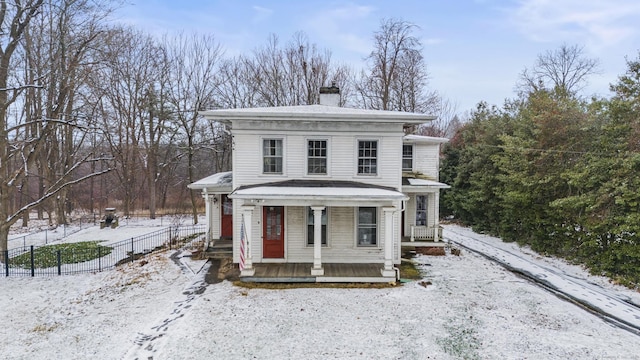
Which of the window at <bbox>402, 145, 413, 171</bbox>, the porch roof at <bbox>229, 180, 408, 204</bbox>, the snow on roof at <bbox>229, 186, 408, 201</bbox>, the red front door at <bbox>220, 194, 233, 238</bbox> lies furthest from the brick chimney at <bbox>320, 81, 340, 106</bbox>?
the red front door at <bbox>220, 194, 233, 238</bbox>

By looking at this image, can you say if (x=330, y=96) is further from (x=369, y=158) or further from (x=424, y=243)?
(x=424, y=243)

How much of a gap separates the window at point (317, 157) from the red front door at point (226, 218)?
191 inches

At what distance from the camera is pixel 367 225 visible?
40.0ft

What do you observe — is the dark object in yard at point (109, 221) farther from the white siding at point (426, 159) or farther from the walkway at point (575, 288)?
the walkway at point (575, 288)

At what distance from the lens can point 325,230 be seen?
12.2 meters

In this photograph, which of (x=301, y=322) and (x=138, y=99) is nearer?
(x=301, y=322)

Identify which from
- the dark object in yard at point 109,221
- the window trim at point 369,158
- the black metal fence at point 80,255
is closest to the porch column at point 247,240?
the window trim at point 369,158

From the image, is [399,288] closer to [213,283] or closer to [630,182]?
[213,283]

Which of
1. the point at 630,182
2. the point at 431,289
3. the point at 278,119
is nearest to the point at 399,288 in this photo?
the point at 431,289

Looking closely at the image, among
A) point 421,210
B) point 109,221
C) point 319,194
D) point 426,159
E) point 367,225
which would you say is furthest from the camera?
point 109,221

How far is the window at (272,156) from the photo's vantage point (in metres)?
12.0

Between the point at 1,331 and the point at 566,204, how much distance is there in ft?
56.6

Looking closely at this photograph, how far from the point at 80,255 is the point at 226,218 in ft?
21.1

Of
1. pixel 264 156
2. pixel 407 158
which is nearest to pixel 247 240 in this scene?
pixel 264 156
